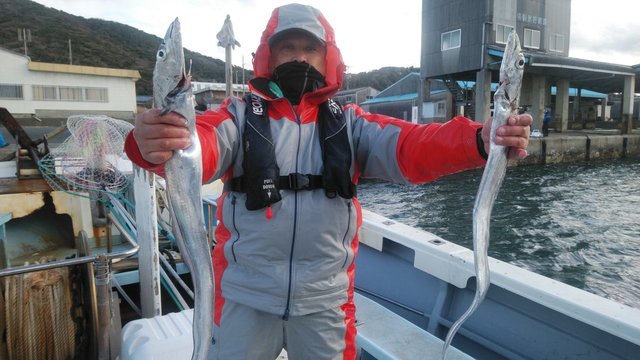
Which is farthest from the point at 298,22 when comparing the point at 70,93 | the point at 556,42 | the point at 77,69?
the point at 70,93

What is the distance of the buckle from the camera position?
87.2 inches

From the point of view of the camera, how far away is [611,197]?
16531mm

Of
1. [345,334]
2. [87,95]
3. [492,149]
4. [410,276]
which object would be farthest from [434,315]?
[87,95]

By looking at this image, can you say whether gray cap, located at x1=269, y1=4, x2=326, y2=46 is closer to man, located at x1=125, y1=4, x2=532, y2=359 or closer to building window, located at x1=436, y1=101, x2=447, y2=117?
man, located at x1=125, y1=4, x2=532, y2=359

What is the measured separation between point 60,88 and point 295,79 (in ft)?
143

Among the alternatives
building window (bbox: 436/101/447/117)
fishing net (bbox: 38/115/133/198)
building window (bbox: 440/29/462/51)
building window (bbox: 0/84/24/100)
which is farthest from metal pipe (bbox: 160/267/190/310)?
building window (bbox: 0/84/24/100)

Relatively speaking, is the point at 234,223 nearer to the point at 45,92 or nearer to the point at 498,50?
the point at 498,50

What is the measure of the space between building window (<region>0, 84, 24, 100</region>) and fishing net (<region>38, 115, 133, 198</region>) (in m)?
39.3

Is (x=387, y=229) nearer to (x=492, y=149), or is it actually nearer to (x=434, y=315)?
(x=434, y=315)

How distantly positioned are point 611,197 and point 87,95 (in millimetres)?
40993

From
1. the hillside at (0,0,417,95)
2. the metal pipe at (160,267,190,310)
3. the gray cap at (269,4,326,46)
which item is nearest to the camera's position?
the gray cap at (269,4,326,46)

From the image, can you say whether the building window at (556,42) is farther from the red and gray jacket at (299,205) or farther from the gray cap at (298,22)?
the red and gray jacket at (299,205)

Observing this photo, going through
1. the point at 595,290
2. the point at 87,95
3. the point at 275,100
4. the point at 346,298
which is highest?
the point at 87,95

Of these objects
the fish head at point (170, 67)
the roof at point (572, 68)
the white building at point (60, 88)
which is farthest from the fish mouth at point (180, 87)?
the white building at point (60, 88)
